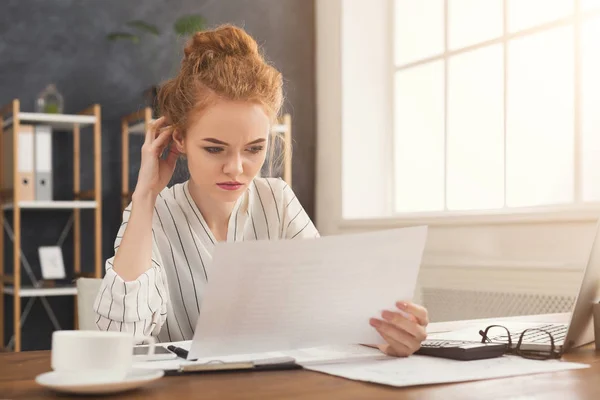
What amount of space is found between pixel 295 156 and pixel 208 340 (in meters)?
2.91

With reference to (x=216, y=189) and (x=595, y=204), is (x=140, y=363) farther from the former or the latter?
(x=595, y=204)

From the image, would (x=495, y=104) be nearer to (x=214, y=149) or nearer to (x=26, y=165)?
(x=214, y=149)

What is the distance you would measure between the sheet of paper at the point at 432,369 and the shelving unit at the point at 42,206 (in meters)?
2.47

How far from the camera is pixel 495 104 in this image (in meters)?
3.07

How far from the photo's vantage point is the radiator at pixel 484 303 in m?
2.48

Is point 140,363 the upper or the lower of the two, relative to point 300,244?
lower

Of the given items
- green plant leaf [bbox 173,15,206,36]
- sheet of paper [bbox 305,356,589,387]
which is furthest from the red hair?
green plant leaf [bbox 173,15,206,36]

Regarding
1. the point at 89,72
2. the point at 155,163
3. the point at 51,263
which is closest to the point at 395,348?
the point at 155,163

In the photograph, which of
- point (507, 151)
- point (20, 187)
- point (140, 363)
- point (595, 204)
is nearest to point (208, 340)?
point (140, 363)

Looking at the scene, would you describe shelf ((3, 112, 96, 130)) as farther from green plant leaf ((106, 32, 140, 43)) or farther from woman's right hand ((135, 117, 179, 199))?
woman's right hand ((135, 117, 179, 199))

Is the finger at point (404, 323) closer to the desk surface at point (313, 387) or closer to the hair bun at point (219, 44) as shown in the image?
the desk surface at point (313, 387)

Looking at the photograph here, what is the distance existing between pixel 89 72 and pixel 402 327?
285 cm

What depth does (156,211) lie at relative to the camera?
5.75ft

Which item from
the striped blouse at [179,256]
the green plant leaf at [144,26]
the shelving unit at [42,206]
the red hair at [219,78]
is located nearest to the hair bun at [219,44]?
the red hair at [219,78]
